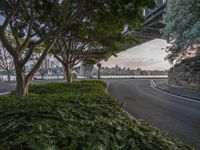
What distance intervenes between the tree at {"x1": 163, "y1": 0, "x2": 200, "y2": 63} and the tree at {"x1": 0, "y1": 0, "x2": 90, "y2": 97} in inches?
318

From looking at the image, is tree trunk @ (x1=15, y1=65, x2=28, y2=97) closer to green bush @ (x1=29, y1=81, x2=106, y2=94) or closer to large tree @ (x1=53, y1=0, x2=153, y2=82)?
green bush @ (x1=29, y1=81, x2=106, y2=94)

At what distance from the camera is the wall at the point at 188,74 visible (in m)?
21.2

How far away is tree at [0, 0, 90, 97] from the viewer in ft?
31.6

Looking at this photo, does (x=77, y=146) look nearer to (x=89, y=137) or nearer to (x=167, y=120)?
(x=89, y=137)

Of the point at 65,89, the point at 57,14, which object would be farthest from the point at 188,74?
the point at 57,14

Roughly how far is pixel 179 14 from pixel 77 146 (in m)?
16.0

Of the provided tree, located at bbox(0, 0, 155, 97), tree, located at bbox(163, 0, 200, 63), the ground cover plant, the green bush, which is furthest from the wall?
the ground cover plant

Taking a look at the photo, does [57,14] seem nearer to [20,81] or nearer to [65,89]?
[20,81]

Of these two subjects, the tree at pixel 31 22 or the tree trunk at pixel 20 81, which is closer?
the tree at pixel 31 22

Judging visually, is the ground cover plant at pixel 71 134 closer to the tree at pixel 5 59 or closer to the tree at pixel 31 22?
the tree at pixel 31 22

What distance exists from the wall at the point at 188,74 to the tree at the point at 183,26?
2.44 m

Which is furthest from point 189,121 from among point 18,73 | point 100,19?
point 18,73

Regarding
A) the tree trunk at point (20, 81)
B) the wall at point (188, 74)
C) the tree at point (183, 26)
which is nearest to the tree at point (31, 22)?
the tree trunk at point (20, 81)

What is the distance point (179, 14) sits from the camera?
17.2 metres
